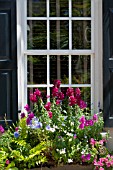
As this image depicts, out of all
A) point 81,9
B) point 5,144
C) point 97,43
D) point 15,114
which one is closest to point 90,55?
point 97,43

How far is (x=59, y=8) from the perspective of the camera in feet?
13.8

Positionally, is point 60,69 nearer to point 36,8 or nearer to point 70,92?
point 70,92

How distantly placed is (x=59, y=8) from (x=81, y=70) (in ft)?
2.35

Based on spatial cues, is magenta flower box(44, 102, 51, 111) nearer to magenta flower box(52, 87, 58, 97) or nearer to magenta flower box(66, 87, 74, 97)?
magenta flower box(52, 87, 58, 97)

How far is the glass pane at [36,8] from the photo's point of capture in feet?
13.6

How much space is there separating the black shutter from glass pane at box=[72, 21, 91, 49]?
0.68 metres

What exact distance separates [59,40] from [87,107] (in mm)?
797

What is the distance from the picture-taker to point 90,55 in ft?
13.8

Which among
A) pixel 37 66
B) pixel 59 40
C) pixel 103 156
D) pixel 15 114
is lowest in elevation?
pixel 103 156

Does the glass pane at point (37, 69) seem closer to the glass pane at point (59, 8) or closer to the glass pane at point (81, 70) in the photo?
the glass pane at point (81, 70)

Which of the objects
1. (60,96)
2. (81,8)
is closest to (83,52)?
(81,8)

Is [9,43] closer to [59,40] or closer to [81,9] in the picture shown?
[59,40]

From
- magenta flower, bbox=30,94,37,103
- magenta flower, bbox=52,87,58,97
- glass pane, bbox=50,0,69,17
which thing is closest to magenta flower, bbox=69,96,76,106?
magenta flower, bbox=52,87,58,97

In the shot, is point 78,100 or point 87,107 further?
point 87,107
